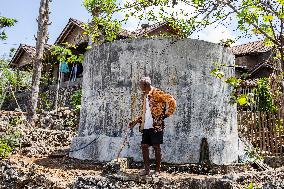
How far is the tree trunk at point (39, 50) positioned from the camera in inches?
562

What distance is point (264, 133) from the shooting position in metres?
10.5

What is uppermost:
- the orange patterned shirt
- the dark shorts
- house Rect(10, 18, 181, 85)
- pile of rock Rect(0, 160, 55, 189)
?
house Rect(10, 18, 181, 85)

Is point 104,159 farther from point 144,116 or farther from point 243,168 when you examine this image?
point 243,168

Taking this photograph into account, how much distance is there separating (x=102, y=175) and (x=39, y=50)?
10473 millimetres

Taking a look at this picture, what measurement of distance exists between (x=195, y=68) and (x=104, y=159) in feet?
8.28

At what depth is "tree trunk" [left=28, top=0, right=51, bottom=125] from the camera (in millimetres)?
14273

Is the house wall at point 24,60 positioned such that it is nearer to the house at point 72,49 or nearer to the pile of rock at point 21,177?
the house at point 72,49

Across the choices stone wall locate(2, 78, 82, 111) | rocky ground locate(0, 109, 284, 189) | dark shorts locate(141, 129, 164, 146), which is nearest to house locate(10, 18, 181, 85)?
stone wall locate(2, 78, 82, 111)

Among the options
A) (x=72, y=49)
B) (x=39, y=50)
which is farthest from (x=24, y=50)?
(x=39, y=50)

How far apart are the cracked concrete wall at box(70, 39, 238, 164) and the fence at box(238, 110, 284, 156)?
3.19m

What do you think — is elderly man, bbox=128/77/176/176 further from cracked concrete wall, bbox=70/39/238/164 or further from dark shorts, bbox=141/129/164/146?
cracked concrete wall, bbox=70/39/238/164

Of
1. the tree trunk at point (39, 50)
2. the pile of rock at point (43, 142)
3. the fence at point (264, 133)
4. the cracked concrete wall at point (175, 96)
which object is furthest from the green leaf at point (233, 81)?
the tree trunk at point (39, 50)

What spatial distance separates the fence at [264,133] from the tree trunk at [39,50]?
7.97 m

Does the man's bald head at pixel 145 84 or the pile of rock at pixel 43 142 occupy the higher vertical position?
the man's bald head at pixel 145 84
